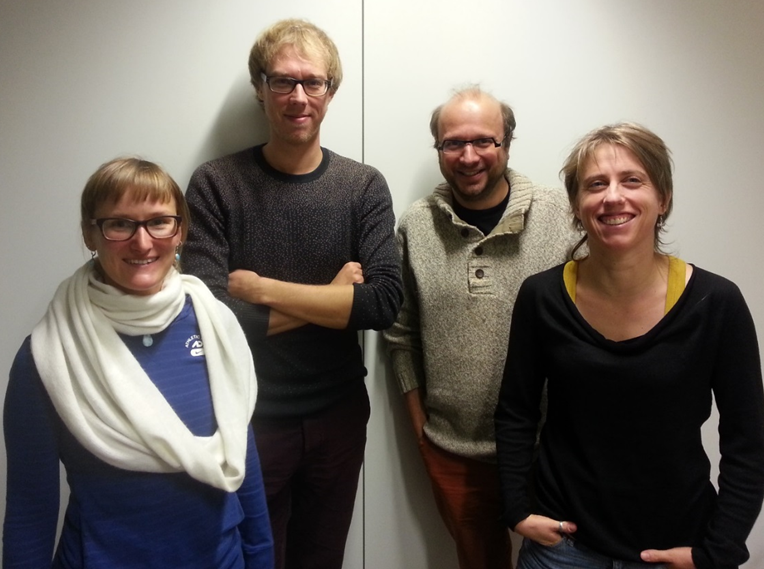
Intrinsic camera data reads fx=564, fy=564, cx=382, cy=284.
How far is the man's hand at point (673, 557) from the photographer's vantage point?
3.82ft

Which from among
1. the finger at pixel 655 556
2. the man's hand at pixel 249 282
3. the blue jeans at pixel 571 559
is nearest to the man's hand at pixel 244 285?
the man's hand at pixel 249 282

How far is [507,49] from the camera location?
174 centimetres

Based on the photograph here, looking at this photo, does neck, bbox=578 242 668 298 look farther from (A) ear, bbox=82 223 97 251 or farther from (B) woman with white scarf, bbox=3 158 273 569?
(A) ear, bbox=82 223 97 251

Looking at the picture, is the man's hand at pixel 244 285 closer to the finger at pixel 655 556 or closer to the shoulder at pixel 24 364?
the shoulder at pixel 24 364

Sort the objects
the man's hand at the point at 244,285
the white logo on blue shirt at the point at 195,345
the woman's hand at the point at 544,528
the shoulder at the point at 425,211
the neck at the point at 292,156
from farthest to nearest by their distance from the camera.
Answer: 1. the shoulder at the point at 425,211
2. the neck at the point at 292,156
3. the man's hand at the point at 244,285
4. the woman's hand at the point at 544,528
5. the white logo on blue shirt at the point at 195,345

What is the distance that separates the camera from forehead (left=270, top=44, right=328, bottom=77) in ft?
4.64

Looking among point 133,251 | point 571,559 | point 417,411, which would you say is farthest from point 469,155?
point 571,559

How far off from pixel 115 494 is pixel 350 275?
72 centimetres

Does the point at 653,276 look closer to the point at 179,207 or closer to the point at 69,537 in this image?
the point at 179,207

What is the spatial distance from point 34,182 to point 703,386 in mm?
1776

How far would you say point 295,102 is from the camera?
4.63 ft

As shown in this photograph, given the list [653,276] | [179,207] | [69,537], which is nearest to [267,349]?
[179,207]

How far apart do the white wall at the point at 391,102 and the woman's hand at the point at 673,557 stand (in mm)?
832

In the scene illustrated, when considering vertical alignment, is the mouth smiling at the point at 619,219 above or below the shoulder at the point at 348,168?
below
